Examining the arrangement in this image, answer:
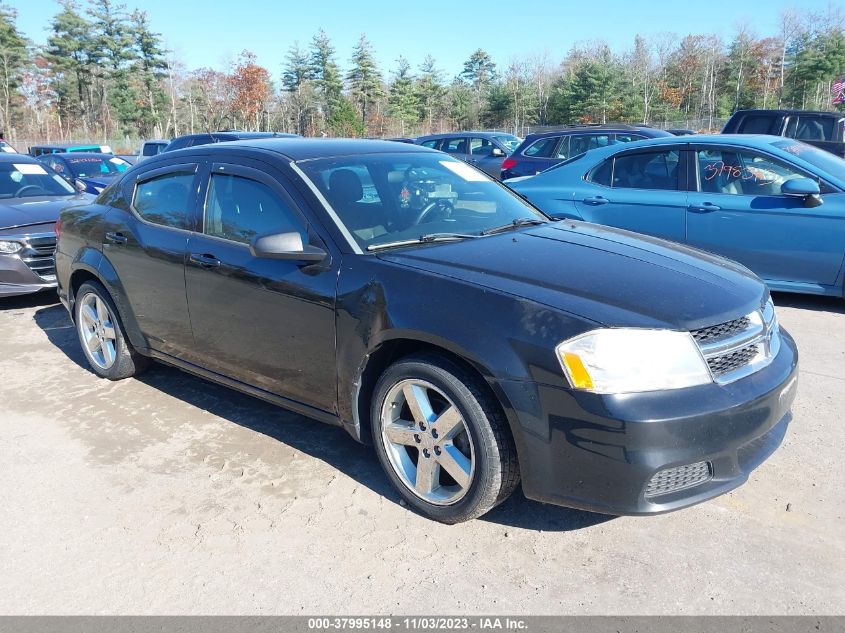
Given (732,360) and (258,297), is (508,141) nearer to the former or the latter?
(258,297)

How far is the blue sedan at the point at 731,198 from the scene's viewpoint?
6.10 m

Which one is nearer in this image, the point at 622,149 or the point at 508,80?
the point at 622,149

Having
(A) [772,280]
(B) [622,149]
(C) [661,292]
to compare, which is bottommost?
(A) [772,280]

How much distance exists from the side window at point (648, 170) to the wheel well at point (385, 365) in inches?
187

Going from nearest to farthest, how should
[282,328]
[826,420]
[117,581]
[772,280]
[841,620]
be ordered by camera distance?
[841,620]
[117,581]
[282,328]
[826,420]
[772,280]

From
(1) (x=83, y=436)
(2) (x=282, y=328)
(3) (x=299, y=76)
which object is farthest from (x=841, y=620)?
(3) (x=299, y=76)

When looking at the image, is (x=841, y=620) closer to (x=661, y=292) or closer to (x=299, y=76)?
(x=661, y=292)

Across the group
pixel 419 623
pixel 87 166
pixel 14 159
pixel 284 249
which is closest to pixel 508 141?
pixel 87 166

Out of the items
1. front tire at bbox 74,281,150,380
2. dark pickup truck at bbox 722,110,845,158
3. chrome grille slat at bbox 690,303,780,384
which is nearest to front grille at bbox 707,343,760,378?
chrome grille slat at bbox 690,303,780,384

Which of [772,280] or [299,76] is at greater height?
[299,76]

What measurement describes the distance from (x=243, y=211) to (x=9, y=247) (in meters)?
4.51

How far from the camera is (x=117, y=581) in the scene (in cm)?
275

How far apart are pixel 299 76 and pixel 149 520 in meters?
68.3

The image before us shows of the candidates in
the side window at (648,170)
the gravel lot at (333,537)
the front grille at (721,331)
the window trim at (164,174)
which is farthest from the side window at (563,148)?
the front grille at (721,331)
